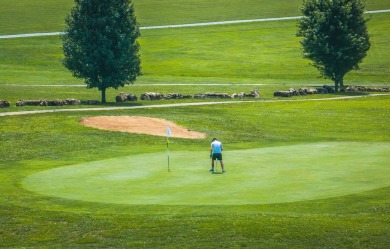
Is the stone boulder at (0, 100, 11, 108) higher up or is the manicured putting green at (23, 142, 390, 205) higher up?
the stone boulder at (0, 100, 11, 108)

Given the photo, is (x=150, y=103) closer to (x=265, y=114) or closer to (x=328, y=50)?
(x=265, y=114)

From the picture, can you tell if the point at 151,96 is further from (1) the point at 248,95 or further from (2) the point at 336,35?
(2) the point at 336,35

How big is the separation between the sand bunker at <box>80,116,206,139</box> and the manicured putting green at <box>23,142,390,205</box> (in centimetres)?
1182

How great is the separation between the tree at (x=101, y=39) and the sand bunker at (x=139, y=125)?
1306 cm

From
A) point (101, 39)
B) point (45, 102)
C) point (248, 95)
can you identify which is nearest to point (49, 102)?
point (45, 102)

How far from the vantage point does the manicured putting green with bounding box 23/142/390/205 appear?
1372 inches

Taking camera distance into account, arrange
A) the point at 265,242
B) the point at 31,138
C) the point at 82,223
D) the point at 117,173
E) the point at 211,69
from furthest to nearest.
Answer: the point at 211,69 < the point at 31,138 < the point at 117,173 < the point at 82,223 < the point at 265,242

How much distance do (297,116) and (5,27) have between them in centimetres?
8131

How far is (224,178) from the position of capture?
1523 inches

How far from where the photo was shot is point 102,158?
49.7 meters

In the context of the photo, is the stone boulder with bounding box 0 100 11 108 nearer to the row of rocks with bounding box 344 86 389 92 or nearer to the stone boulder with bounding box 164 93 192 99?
the stone boulder with bounding box 164 93 192 99

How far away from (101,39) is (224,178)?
39331 millimetres

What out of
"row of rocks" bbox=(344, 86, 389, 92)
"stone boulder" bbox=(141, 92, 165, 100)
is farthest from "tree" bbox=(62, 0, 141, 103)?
"row of rocks" bbox=(344, 86, 389, 92)

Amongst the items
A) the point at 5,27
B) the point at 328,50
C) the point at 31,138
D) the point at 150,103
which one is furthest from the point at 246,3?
the point at 31,138
